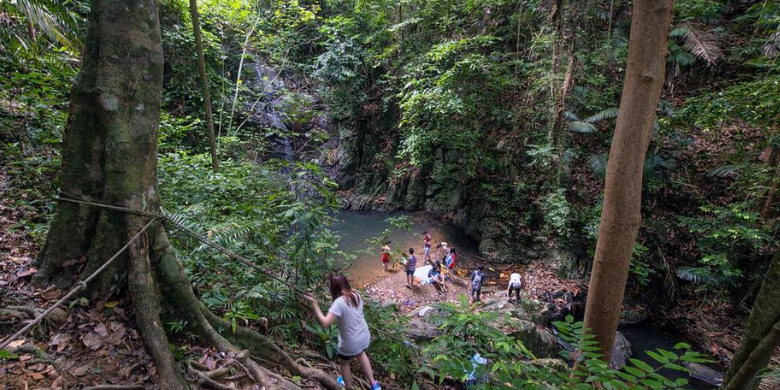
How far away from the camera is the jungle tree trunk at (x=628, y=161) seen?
96.0 inches

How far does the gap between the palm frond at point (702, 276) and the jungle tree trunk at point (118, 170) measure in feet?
35.4

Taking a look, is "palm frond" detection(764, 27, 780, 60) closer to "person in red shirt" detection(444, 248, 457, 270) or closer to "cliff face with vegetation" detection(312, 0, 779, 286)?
"cliff face with vegetation" detection(312, 0, 779, 286)

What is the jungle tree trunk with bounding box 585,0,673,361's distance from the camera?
2439mm

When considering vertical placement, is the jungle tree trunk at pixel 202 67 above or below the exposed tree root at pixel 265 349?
above

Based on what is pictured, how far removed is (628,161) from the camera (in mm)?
2580

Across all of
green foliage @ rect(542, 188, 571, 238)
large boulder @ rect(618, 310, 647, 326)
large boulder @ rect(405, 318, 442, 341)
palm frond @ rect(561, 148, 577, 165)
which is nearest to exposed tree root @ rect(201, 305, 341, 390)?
large boulder @ rect(405, 318, 442, 341)

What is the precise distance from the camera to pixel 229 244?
12.0 ft

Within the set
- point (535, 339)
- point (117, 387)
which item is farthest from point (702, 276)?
point (117, 387)

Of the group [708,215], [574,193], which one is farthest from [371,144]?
[708,215]

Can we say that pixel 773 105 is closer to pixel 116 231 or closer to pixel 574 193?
pixel 574 193

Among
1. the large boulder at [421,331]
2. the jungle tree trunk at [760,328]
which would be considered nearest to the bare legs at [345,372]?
the jungle tree trunk at [760,328]

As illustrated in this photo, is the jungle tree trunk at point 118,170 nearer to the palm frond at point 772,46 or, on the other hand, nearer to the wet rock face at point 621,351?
the wet rock face at point 621,351

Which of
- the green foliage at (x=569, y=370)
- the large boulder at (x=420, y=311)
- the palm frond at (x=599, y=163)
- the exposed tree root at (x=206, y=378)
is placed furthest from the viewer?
the palm frond at (x=599, y=163)

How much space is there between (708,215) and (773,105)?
4350 millimetres
